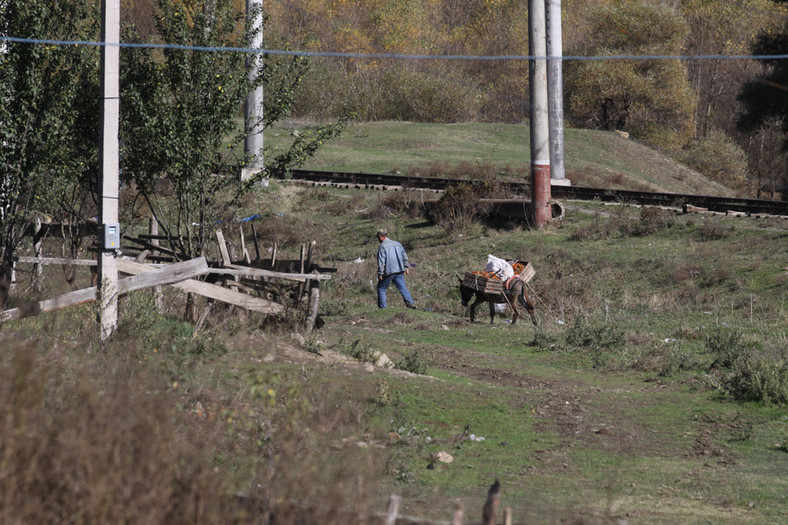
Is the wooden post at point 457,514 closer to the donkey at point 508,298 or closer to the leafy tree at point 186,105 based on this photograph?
the leafy tree at point 186,105

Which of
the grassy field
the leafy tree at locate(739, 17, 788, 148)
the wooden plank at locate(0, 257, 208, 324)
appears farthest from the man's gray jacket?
the leafy tree at locate(739, 17, 788, 148)

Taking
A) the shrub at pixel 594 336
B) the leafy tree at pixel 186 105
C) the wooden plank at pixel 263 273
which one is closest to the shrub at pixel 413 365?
the wooden plank at pixel 263 273

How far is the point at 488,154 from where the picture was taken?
4034cm

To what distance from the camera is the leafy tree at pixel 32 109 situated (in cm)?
1347

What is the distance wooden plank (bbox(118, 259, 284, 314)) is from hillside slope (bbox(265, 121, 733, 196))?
2282 cm

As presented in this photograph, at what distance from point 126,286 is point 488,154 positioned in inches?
1216

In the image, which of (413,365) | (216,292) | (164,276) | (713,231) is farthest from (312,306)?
(713,231)

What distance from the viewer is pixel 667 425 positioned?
10.6 meters

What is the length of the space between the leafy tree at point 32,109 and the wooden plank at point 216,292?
8.52 feet

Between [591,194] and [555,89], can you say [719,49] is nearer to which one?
[555,89]

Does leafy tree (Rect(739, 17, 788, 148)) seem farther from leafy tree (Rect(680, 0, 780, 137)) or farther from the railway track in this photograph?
leafy tree (Rect(680, 0, 780, 137))

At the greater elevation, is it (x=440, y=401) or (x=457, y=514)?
(x=457, y=514)

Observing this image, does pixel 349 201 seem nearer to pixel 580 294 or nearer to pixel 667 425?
pixel 580 294

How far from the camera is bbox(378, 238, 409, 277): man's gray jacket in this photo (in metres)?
18.2
